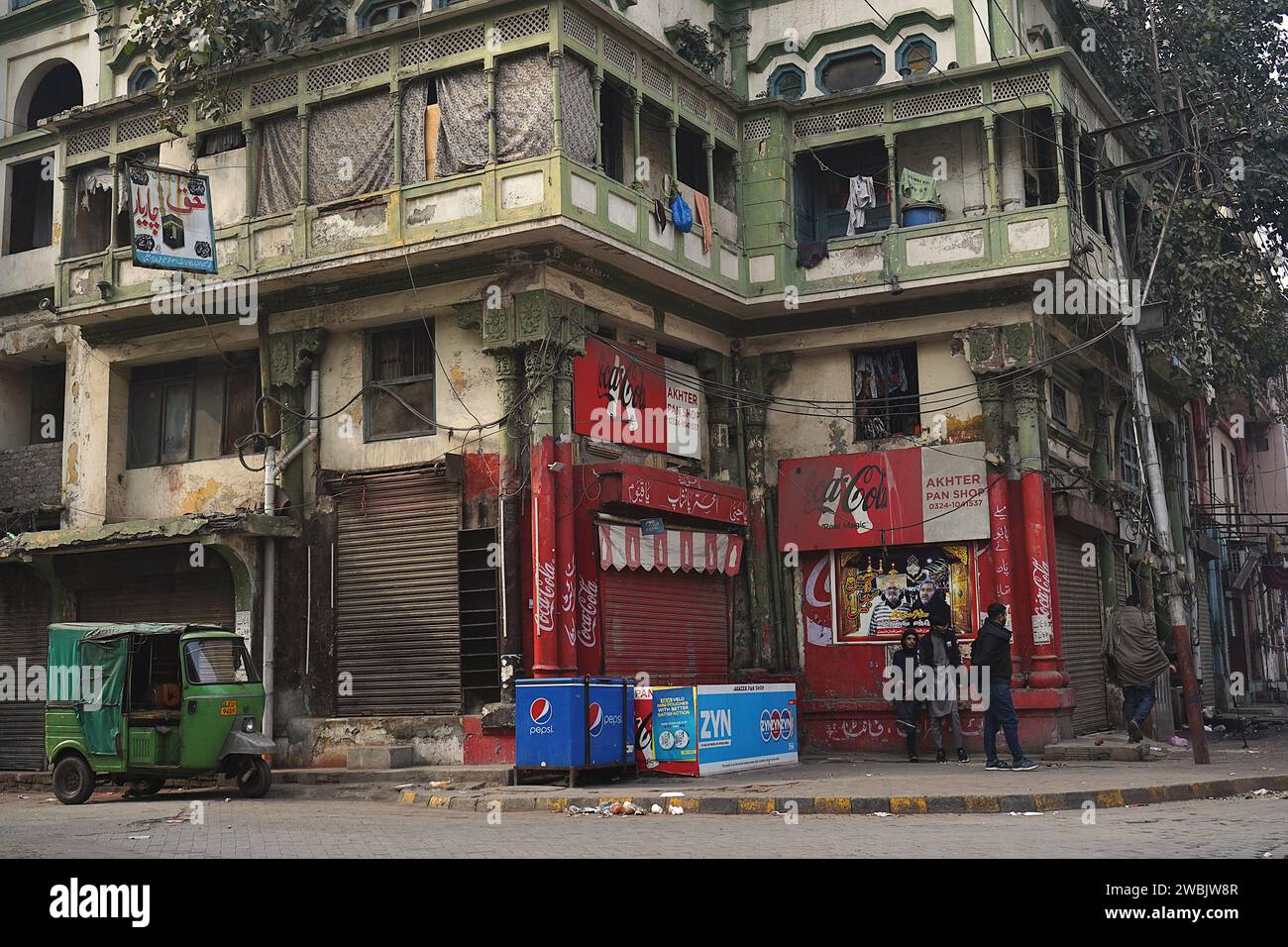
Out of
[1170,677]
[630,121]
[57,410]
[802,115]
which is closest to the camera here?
[630,121]

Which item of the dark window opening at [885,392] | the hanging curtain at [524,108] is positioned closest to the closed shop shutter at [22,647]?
the hanging curtain at [524,108]

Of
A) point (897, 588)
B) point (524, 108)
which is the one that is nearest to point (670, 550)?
point (897, 588)

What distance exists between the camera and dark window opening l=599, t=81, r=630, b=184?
773 inches

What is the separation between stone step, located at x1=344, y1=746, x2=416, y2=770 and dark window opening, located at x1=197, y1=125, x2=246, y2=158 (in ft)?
30.0

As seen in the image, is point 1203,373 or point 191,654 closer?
point 191,654

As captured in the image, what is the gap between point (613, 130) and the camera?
19.8 meters

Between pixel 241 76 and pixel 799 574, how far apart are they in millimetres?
11376

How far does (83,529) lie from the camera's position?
66.3 ft

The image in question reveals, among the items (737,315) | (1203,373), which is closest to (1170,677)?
(1203,373)

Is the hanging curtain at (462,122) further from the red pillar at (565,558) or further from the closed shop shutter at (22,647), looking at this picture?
the closed shop shutter at (22,647)

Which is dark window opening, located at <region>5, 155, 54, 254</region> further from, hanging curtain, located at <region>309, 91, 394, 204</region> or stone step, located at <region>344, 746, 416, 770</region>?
stone step, located at <region>344, 746, 416, 770</region>

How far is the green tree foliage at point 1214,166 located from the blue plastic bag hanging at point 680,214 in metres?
7.03

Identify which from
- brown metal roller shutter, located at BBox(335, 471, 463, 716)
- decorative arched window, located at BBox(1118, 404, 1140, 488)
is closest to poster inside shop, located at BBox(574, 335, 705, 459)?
brown metal roller shutter, located at BBox(335, 471, 463, 716)

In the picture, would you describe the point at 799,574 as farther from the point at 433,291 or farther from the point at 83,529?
the point at 83,529
